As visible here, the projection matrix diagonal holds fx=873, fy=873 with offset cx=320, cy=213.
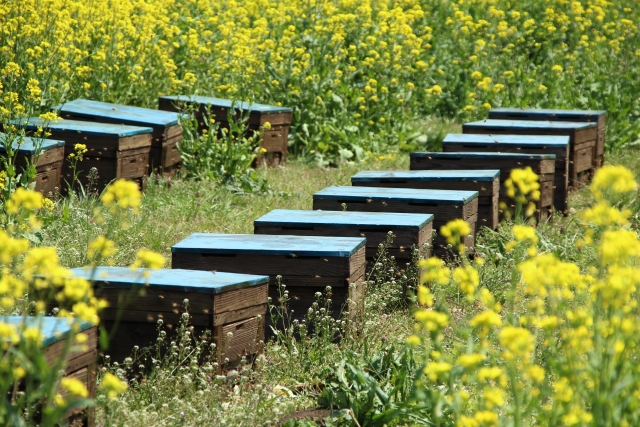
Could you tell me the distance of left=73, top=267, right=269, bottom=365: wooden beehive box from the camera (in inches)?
127

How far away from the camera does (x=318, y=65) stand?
29.2 ft

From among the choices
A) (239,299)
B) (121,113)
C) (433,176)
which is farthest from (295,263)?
(121,113)

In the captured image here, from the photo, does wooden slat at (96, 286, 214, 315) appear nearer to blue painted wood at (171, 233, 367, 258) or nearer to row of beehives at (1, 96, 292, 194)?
blue painted wood at (171, 233, 367, 258)

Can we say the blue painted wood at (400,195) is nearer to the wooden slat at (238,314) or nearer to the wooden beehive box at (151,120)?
the wooden slat at (238,314)

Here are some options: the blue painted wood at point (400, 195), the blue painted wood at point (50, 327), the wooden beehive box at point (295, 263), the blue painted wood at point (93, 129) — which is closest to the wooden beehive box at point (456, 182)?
the blue painted wood at point (400, 195)

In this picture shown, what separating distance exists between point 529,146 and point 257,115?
92.3 inches

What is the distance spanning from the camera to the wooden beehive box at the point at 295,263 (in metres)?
3.85

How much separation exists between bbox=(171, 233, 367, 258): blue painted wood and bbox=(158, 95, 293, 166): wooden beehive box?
10.1 feet

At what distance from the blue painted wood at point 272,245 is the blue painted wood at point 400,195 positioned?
0.85 m

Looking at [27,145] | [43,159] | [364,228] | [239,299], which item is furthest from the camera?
[43,159]

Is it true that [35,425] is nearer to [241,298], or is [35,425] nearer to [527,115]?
[241,298]

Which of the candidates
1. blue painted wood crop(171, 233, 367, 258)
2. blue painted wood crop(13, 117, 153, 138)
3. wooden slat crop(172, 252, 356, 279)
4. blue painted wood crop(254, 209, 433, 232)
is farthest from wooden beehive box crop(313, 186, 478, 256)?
blue painted wood crop(13, 117, 153, 138)

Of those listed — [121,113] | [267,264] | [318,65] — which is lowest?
[267,264]

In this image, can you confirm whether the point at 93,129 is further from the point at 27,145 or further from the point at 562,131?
the point at 562,131
